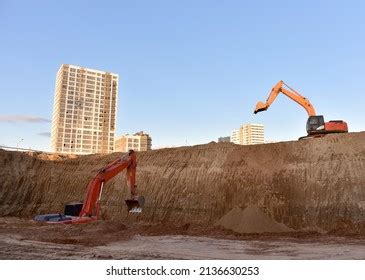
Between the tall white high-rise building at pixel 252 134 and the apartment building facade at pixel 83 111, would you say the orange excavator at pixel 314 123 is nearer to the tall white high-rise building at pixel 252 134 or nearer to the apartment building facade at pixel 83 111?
the apartment building facade at pixel 83 111

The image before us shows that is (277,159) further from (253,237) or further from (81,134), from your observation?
(81,134)

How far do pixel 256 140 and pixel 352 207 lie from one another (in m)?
144

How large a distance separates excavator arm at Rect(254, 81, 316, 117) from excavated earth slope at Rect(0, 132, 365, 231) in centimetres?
314

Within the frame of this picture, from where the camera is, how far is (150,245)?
46.5 ft

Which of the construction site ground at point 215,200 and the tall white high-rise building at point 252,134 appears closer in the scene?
the construction site ground at point 215,200

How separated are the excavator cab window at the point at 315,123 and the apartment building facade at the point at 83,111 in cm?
8396

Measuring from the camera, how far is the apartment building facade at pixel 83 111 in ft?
344

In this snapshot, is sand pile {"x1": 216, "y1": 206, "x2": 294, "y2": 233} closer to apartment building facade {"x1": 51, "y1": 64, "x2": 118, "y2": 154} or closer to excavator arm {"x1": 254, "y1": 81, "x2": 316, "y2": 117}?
excavator arm {"x1": 254, "y1": 81, "x2": 316, "y2": 117}

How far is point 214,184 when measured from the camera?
2656 centimetres

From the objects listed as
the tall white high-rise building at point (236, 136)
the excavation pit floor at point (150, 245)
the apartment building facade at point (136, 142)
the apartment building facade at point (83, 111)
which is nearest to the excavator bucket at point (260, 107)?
the excavation pit floor at point (150, 245)

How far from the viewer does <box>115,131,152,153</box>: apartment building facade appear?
11350 cm

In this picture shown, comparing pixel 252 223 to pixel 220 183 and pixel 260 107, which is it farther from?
pixel 260 107

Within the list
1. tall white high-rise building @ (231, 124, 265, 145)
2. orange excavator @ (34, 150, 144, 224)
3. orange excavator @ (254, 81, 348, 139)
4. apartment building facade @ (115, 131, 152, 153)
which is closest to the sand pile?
orange excavator @ (34, 150, 144, 224)

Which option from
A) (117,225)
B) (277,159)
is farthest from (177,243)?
(277,159)
